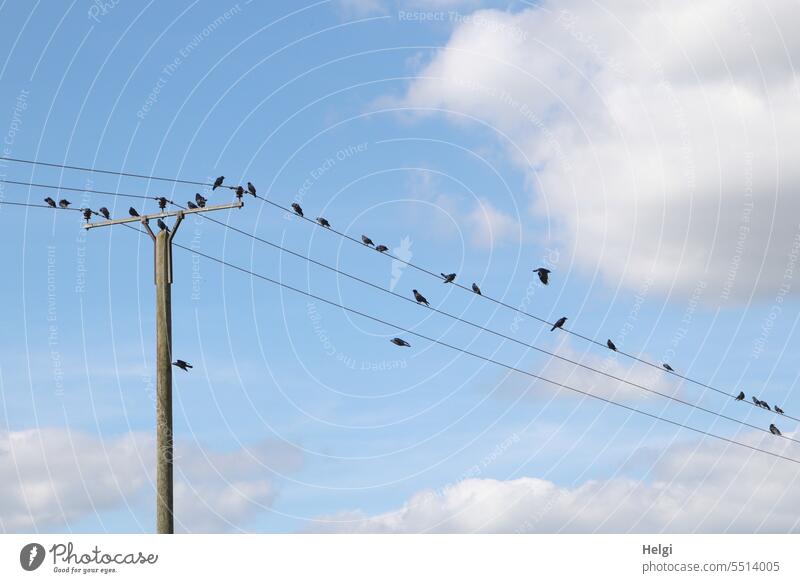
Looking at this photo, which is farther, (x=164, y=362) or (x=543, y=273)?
(x=543, y=273)

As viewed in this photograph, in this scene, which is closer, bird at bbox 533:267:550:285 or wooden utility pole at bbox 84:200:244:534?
wooden utility pole at bbox 84:200:244:534

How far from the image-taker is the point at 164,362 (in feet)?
108

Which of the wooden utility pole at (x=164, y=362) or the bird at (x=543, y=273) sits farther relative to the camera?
the bird at (x=543, y=273)

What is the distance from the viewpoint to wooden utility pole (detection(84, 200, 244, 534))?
104 feet

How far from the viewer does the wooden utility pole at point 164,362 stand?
31.6 metres
